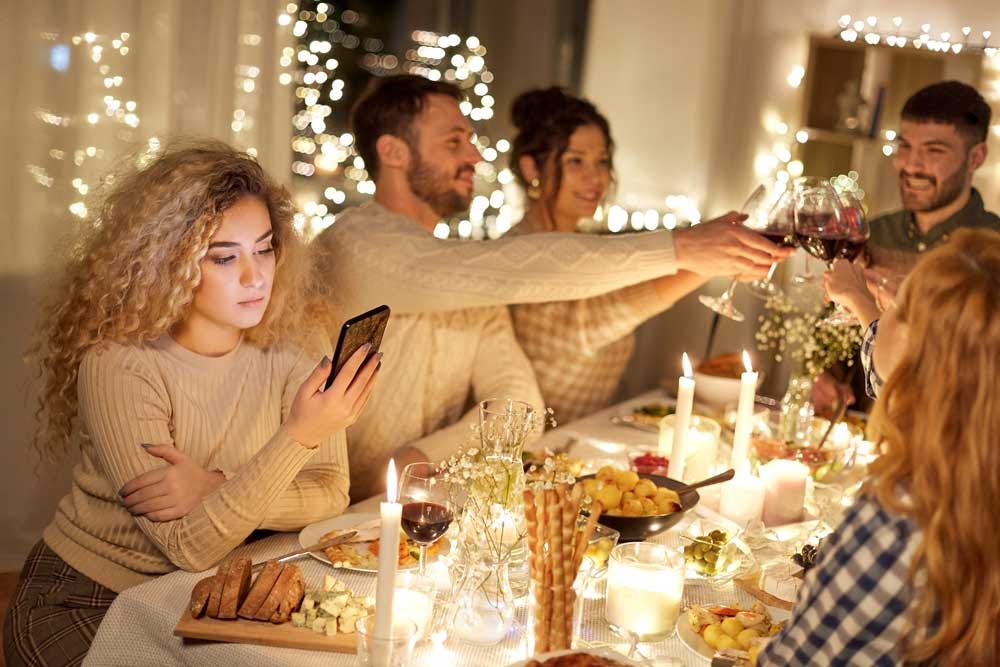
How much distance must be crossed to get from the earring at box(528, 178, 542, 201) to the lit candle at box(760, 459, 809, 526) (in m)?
1.50

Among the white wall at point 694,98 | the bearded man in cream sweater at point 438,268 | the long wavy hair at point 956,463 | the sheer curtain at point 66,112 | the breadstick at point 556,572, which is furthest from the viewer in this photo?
the white wall at point 694,98

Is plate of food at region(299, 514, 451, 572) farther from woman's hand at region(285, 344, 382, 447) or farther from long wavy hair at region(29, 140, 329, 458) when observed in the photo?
long wavy hair at region(29, 140, 329, 458)

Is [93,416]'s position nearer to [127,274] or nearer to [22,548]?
[127,274]

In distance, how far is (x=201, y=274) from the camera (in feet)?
6.35

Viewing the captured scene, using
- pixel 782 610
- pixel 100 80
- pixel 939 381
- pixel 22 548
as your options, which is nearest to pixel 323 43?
pixel 100 80

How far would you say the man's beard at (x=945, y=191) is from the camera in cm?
339

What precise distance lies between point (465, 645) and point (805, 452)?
113 centimetres

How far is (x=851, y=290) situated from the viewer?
2135 millimetres

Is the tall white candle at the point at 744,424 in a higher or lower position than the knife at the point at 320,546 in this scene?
higher

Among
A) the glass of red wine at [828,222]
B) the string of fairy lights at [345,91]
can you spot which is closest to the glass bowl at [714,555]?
the glass of red wine at [828,222]

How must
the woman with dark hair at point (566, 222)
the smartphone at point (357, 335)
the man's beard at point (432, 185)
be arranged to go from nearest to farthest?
the smartphone at point (357, 335), the man's beard at point (432, 185), the woman with dark hair at point (566, 222)

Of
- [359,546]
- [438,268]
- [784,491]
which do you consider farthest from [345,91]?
[359,546]

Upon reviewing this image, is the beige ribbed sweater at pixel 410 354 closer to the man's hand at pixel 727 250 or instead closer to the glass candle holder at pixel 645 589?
the man's hand at pixel 727 250

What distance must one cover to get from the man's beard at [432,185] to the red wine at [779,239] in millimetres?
821
